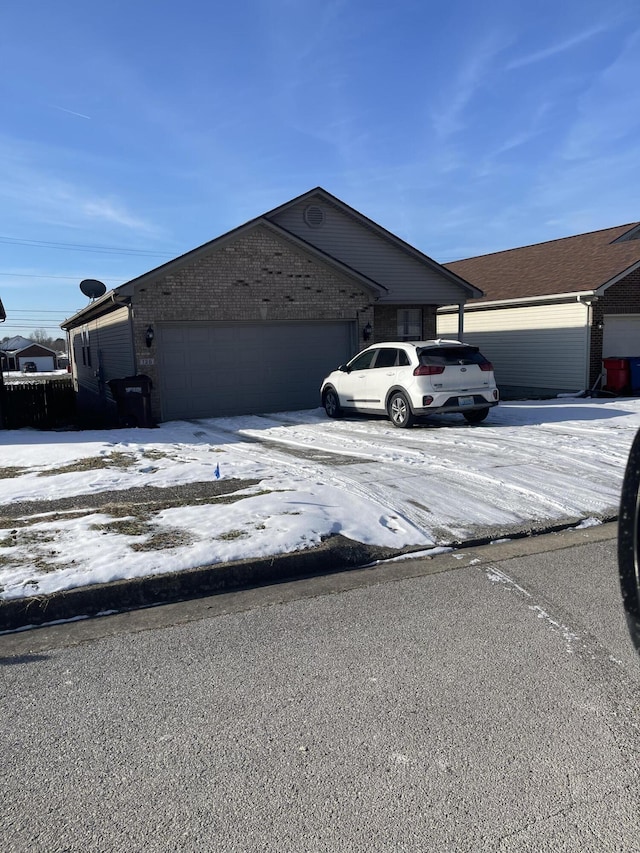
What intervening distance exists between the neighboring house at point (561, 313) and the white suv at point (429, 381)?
Answer: 8.01m

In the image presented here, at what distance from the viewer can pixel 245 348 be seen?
1555 cm

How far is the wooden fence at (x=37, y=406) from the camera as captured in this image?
A: 17.3m

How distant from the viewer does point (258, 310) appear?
1538 centimetres

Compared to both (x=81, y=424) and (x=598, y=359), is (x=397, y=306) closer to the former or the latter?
(x=598, y=359)

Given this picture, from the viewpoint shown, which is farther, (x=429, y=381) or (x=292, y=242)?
(x=292, y=242)

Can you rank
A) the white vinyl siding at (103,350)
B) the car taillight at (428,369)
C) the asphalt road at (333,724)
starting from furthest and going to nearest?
the white vinyl siding at (103,350) < the car taillight at (428,369) < the asphalt road at (333,724)

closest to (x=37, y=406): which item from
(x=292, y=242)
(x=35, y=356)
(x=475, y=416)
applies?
(x=292, y=242)

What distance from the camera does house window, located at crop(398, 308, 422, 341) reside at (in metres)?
19.7

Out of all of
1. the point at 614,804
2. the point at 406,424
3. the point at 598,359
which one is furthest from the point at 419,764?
the point at 598,359

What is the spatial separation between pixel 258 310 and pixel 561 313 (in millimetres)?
9844

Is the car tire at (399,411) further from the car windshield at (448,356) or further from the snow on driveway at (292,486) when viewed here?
the car windshield at (448,356)

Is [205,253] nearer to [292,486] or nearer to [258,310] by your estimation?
[258,310]

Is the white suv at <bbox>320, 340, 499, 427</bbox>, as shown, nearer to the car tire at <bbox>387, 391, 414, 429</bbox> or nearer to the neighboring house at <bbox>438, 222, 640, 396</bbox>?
the car tire at <bbox>387, 391, 414, 429</bbox>

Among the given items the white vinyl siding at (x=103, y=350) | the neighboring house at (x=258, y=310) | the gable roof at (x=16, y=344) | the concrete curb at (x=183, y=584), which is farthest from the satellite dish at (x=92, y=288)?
the gable roof at (x=16, y=344)
